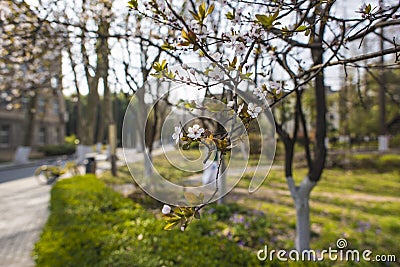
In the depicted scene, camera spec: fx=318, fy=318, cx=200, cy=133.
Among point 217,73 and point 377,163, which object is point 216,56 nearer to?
point 217,73

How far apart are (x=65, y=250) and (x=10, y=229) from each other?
10.5 ft

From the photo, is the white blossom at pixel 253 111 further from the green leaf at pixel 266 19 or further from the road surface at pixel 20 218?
the road surface at pixel 20 218

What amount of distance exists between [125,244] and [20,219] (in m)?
4.10

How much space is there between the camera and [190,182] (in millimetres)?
2010

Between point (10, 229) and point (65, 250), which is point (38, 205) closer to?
point (10, 229)

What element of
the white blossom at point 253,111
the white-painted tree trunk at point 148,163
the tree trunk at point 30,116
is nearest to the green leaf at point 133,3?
the white blossom at point 253,111

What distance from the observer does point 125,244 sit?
3289 millimetres

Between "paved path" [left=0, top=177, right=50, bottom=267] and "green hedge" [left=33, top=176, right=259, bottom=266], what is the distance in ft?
2.03

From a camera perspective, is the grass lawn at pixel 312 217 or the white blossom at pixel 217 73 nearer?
the white blossom at pixel 217 73

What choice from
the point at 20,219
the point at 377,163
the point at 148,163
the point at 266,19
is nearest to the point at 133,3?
the point at 266,19

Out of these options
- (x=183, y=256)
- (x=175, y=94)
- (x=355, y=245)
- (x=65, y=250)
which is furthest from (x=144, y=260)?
(x=355, y=245)

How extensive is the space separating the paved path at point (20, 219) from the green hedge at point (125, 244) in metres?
0.62

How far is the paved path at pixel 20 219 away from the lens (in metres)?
4.21

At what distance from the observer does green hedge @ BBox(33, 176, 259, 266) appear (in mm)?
2855
